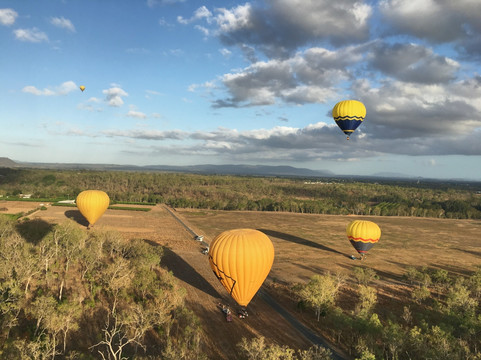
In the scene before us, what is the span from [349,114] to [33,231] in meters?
66.6

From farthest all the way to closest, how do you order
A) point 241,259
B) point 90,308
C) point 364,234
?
point 364,234
point 90,308
point 241,259

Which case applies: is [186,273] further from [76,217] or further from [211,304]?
[76,217]

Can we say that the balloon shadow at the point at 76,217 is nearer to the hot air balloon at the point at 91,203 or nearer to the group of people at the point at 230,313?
the hot air balloon at the point at 91,203

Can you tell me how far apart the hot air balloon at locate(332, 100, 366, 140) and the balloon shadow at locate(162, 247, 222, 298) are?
32.7 meters

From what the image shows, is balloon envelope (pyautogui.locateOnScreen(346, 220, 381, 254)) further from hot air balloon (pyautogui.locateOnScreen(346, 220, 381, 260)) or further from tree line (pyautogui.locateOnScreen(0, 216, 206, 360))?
tree line (pyautogui.locateOnScreen(0, 216, 206, 360))

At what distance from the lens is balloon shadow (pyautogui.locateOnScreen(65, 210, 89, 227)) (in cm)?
7790

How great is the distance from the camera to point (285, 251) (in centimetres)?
6225

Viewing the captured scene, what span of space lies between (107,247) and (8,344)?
26338 millimetres

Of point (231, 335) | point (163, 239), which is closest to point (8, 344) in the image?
point (231, 335)

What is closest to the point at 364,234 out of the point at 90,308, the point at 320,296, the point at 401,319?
the point at 401,319

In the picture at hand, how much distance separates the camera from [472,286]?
129 feet

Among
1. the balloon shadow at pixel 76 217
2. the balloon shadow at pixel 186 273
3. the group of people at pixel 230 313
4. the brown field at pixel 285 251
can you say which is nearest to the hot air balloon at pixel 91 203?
the brown field at pixel 285 251

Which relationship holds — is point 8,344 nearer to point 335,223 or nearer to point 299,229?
point 299,229

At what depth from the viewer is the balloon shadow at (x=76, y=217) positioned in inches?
3067
